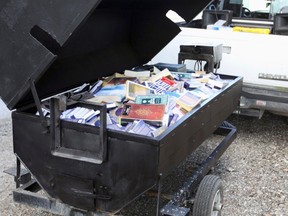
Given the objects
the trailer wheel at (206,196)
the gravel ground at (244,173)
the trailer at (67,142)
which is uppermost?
the trailer at (67,142)

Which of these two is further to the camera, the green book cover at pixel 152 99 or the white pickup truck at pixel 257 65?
the white pickup truck at pixel 257 65

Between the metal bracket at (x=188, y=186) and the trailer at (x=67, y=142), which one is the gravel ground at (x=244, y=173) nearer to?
the metal bracket at (x=188, y=186)

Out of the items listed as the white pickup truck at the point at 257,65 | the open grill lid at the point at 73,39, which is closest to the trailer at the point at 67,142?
the open grill lid at the point at 73,39

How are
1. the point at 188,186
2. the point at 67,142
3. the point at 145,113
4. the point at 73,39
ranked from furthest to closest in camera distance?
the point at 73,39 → the point at 188,186 → the point at 145,113 → the point at 67,142

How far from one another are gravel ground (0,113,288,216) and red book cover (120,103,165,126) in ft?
3.59

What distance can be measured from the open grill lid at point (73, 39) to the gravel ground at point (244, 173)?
3.90 feet

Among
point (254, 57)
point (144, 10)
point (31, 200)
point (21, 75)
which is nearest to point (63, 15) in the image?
point (21, 75)

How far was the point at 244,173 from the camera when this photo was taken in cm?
460

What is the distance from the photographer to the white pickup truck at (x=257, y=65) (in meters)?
4.93

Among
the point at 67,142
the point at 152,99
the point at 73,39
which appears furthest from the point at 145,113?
the point at 73,39

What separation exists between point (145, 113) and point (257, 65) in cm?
253

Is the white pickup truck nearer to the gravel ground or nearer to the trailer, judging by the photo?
the gravel ground

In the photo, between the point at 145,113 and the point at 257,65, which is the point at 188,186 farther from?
the point at 257,65

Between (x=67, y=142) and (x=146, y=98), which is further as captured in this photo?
(x=146, y=98)
